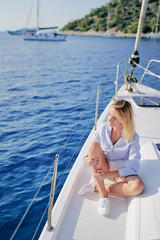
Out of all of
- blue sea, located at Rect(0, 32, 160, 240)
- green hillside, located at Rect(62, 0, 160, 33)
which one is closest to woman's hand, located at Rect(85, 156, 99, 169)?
blue sea, located at Rect(0, 32, 160, 240)

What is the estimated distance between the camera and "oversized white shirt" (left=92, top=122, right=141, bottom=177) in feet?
8.62

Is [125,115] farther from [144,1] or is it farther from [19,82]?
[19,82]

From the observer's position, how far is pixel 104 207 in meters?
2.45

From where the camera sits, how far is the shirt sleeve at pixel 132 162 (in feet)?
8.59

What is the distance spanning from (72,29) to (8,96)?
450 feet

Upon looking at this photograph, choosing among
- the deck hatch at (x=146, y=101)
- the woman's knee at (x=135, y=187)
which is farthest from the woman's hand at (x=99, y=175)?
the deck hatch at (x=146, y=101)

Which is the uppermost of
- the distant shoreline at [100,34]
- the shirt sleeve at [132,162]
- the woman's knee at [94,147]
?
the woman's knee at [94,147]

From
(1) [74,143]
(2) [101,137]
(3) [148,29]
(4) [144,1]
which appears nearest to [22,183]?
(1) [74,143]

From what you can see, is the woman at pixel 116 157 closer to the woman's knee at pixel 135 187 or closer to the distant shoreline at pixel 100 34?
the woman's knee at pixel 135 187

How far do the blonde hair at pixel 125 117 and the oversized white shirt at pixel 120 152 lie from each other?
9 cm

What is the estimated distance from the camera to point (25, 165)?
17.6 feet

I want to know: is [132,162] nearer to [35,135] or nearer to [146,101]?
[146,101]

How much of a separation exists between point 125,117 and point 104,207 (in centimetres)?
97

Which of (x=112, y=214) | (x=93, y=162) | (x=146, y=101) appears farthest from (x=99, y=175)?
(x=146, y=101)
